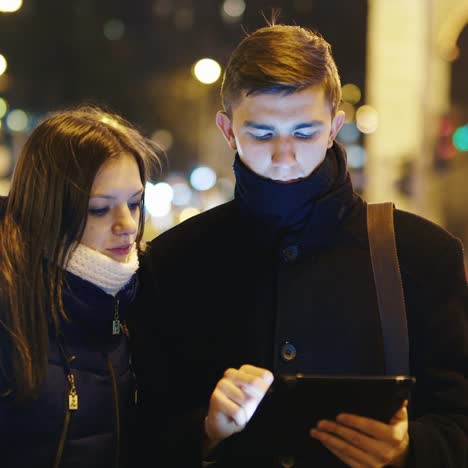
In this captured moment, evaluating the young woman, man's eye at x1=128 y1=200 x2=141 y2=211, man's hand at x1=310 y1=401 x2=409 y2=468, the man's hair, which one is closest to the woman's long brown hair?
the young woman

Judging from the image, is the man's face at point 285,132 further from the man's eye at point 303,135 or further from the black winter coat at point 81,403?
the black winter coat at point 81,403

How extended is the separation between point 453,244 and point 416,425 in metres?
0.57

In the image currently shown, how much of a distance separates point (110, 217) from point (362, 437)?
1.04m

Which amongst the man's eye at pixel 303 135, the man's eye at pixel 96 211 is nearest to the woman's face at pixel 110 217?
the man's eye at pixel 96 211

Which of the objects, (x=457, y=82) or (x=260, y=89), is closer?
(x=260, y=89)

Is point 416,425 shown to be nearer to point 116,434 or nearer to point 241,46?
point 116,434

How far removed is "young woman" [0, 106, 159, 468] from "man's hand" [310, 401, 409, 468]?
0.69 metres

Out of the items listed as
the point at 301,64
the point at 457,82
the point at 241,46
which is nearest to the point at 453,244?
the point at 301,64

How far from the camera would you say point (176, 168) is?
45406 millimetres

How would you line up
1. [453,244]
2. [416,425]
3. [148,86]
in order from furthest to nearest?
[148,86] < [453,244] < [416,425]

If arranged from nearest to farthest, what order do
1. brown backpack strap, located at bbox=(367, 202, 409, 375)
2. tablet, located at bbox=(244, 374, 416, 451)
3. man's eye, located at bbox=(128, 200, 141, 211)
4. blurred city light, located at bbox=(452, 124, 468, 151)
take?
tablet, located at bbox=(244, 374, 416, 451) < brown backpack strap, located at bbox=(367, 202, 409, 375) < man's eye, located at bbox=(128, 200, 141, 211) < blurred city light, located at bbox=(452, 124, 468, 151)

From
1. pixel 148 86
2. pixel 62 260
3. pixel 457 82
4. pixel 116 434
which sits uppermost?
pixel 148 86

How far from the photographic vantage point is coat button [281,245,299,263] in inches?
103

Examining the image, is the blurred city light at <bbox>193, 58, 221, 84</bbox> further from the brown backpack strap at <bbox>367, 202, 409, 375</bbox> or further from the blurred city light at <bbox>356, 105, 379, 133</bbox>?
the brown backpack strap at <bbox>367, 202, 409, 375</bbox>
